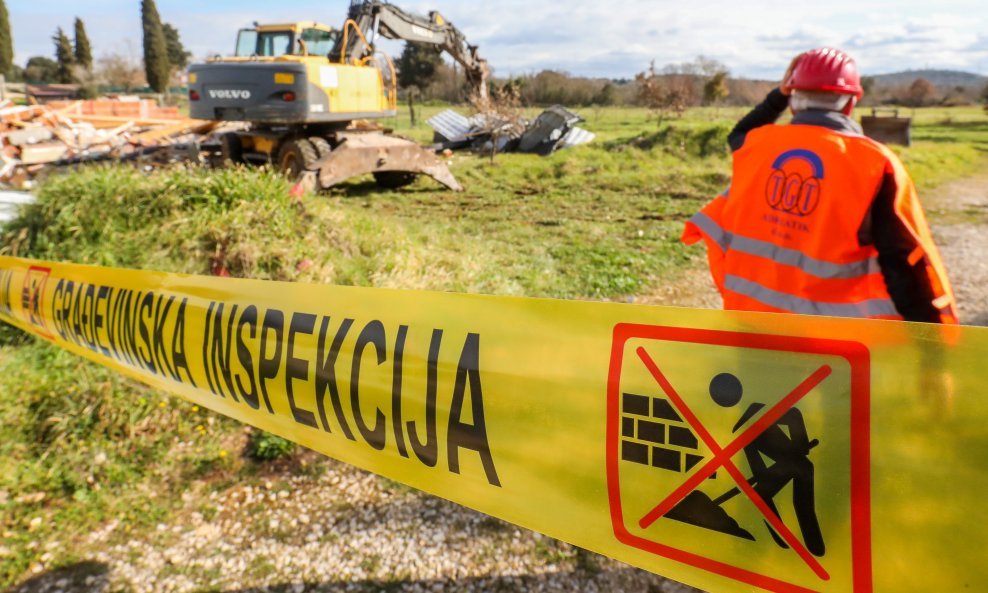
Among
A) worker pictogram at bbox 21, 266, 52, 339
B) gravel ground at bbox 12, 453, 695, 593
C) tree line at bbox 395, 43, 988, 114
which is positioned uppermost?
tree line at bbox 395, 43, 988, 114

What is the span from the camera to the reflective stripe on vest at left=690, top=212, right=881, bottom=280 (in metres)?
2.35

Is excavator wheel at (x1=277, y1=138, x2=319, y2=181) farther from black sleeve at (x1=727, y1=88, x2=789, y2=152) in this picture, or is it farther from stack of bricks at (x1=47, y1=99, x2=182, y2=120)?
stack of bricks at (x1=47, y1=99, x2=182, y2=120)

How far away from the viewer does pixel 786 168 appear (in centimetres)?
251

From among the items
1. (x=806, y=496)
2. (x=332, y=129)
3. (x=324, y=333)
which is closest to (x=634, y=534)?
(x=806, y=496)

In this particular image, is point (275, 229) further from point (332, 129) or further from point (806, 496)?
point (332, 129)

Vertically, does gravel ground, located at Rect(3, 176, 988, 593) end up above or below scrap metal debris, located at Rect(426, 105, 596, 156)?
below

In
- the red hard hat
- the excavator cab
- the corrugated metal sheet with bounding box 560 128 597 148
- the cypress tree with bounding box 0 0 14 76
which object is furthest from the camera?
the cypress tree with bounding box 0 0 14 76

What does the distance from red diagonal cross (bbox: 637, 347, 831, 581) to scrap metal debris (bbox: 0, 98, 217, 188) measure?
14449 mm

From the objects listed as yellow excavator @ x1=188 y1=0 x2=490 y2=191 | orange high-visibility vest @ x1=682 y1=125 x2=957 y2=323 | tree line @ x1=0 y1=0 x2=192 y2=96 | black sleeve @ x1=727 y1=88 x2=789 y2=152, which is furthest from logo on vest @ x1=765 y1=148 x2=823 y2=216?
tree line @ x1=0 y1=0 x2=192 y2=96

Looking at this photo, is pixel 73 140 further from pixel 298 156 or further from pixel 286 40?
pixel 298 156

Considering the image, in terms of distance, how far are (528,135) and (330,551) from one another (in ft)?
55.9

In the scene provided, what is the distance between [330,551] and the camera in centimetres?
286

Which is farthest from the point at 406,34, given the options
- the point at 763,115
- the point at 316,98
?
the point at 763,115

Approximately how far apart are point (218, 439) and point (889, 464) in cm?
355
